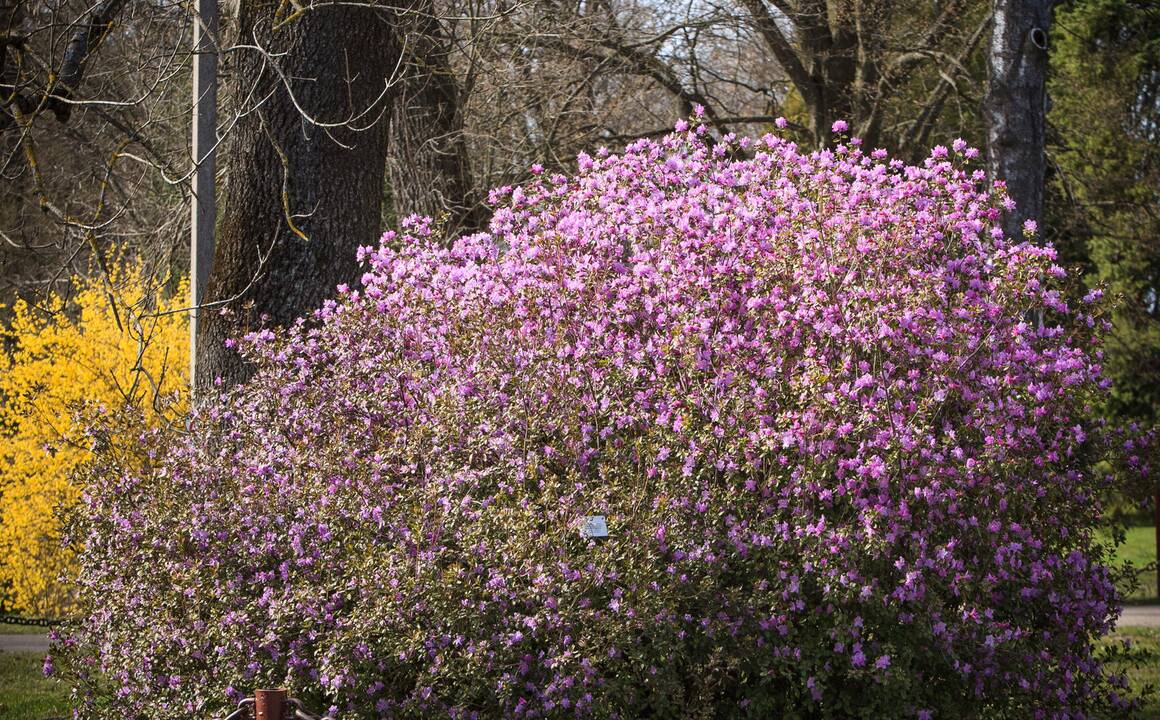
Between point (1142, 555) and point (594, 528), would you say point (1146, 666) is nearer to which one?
point (594, 528)

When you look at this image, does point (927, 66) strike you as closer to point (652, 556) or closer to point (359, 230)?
point (359, 230)

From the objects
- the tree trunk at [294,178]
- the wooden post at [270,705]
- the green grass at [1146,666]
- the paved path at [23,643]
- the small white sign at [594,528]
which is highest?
the tree trunk at [294,178]

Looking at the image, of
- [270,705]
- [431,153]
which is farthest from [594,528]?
[431,153]

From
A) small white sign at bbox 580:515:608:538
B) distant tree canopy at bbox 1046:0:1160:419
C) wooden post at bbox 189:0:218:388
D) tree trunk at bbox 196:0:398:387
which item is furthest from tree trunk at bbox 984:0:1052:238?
distant tree canopy at bbox 1046:0:1160:419

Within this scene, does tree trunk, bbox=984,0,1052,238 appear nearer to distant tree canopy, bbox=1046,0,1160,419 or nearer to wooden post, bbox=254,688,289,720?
distant tree canopy, bbox=1046,0,1160,419

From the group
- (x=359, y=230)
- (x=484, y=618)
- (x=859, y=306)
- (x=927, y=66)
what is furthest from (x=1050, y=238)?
(x=484, y=618)

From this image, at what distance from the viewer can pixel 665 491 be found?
4906 mm

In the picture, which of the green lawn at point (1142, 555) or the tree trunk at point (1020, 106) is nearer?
the tree trunk at point (1020, 106)

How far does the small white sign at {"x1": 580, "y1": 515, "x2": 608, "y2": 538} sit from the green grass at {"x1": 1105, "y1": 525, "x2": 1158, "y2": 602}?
10.5 metres

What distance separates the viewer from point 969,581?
5.01 metres

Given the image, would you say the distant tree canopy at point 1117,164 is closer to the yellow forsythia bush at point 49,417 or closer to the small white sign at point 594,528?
the yellow forsythia bush at point 49,417

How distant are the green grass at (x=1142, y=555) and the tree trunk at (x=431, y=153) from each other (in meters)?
7.86

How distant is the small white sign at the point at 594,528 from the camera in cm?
477

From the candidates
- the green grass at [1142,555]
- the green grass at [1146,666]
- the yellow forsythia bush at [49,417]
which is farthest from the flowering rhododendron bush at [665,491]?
the green grass at [1142,555]
